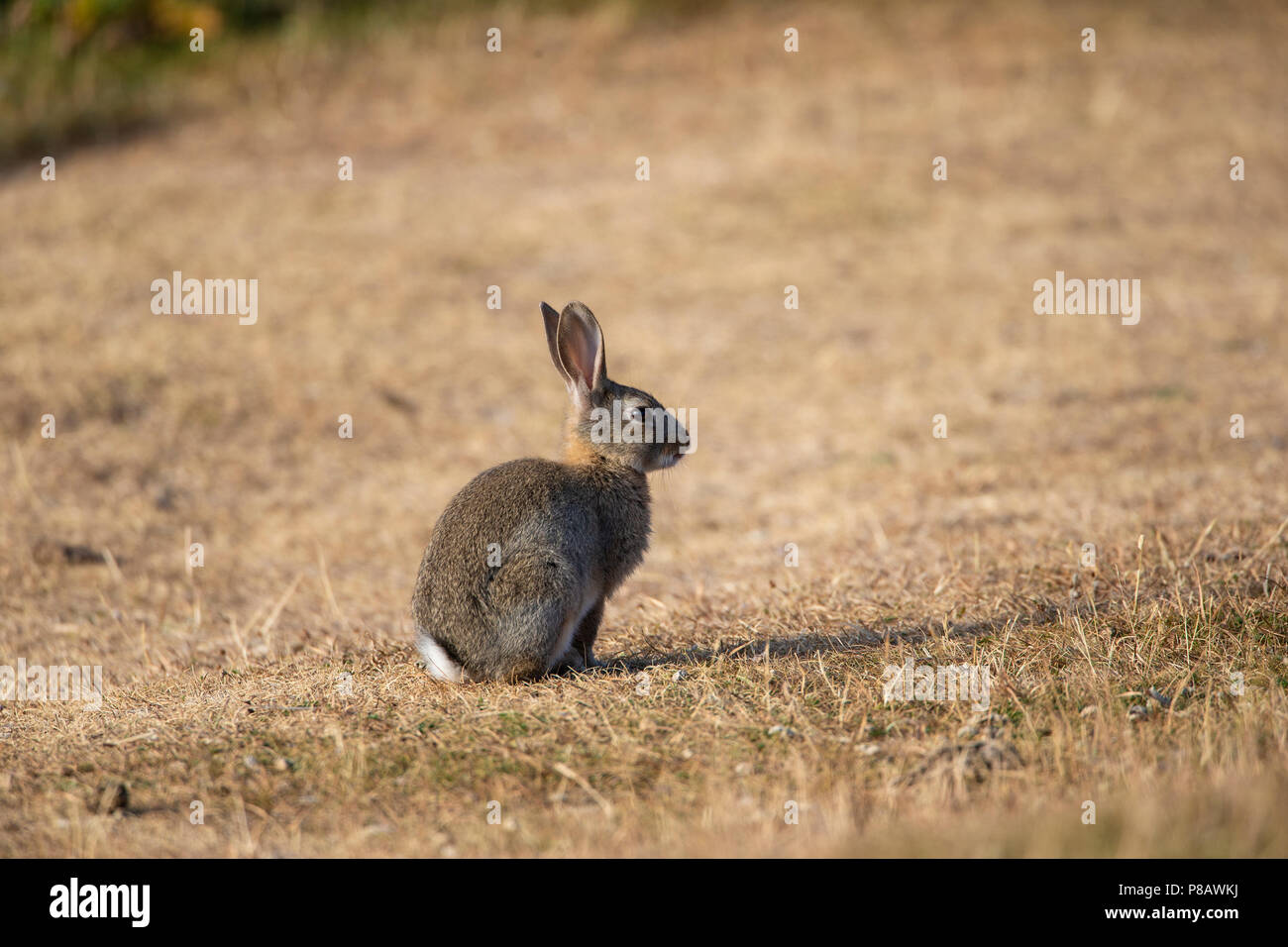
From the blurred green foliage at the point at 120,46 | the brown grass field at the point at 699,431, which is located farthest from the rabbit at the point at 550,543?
the blurred green foliage at the point at 120,46

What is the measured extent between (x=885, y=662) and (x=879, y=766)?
104 cm

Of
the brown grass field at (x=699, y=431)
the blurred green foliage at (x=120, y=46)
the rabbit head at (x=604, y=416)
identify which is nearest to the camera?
the brown grass field at (x=699, y=431)

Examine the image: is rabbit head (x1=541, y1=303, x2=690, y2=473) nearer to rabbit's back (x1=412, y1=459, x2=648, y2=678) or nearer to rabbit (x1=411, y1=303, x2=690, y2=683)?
rabbit (x1=411, y1=303, x2=690, y2=683)

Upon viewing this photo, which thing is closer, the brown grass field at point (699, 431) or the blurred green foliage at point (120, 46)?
the brown grass field at point (699, 431)

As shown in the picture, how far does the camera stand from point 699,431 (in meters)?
12.5

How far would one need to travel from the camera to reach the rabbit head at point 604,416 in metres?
6.04

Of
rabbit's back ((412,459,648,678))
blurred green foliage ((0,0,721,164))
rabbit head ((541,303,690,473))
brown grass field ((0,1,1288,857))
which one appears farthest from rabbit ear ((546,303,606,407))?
blurred green foliage ((0,0,721,164))

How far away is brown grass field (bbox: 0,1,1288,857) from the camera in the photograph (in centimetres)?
469

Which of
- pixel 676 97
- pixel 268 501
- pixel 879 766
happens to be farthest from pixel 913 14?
pixel 879 766

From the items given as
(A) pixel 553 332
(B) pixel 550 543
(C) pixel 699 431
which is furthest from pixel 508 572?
(C) pixel 699 431

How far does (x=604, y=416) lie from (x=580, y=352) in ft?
1.12

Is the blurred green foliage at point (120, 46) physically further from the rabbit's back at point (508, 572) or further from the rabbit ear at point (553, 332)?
the rabbit's back at point (508, 572)

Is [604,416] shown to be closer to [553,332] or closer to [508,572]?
[553,332]

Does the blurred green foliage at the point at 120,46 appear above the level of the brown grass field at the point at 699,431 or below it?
above
